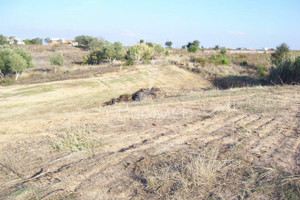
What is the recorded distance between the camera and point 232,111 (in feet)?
22.1

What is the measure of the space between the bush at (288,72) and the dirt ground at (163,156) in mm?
10889

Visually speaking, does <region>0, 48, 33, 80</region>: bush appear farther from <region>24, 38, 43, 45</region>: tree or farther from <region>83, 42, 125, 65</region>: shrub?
<region>24, 38, 43, 45</region>: tree

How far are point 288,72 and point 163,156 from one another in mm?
16749

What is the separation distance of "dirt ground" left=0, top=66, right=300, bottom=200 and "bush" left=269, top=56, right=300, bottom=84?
10.9 meters

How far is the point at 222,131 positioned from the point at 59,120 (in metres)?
5.03

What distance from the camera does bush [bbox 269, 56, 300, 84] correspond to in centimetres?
1702

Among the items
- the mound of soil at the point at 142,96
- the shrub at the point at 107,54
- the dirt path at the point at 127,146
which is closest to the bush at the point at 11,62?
the shrub at the point at 107,54

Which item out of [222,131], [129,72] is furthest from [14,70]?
[222,131]

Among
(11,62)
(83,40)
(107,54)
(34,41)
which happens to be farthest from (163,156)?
(34,41)

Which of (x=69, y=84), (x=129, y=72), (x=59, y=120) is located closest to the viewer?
(x=59, y=120)

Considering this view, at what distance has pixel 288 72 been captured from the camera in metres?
17.7

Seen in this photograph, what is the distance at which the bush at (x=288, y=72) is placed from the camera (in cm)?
1702

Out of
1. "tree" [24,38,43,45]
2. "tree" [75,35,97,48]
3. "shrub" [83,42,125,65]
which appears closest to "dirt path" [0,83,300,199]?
"shrub" [83,42,125,65]

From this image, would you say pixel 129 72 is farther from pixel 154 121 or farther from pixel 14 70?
pixel 154 121
